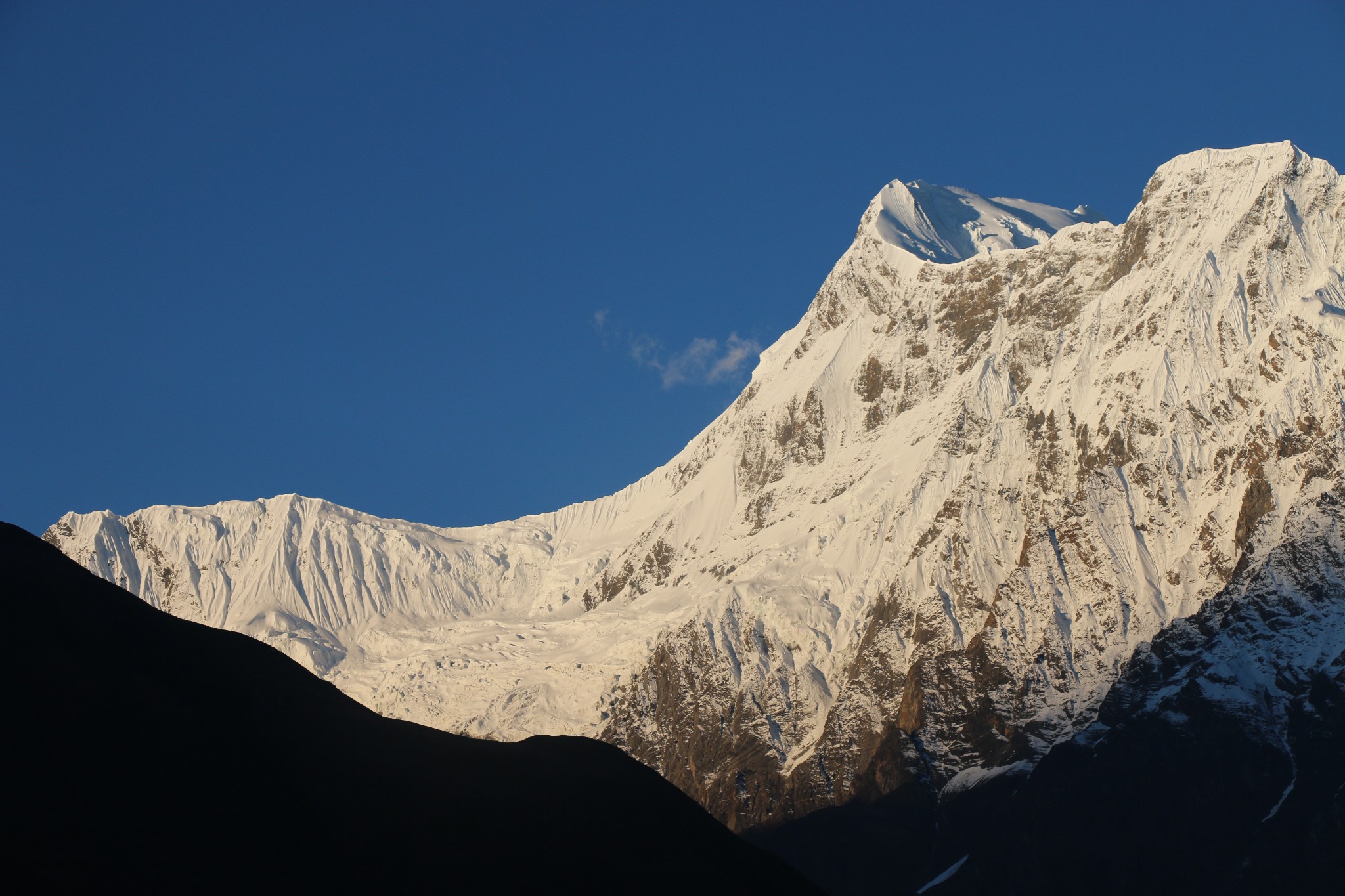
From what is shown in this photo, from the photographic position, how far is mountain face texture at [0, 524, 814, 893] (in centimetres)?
7156

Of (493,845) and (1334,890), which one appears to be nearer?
(493,845)

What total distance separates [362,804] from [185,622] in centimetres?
1947

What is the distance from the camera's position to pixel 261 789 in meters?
81.2

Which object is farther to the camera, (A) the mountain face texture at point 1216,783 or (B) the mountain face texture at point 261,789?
(A) the mountain face texture at point 1216,783

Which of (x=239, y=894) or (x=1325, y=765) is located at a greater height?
(x=1325, y=765)

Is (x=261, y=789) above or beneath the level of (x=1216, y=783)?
beneath

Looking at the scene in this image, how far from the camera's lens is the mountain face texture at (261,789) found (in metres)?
71.6

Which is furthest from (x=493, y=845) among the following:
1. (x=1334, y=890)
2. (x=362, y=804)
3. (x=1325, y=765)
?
(x=1325, y=765)

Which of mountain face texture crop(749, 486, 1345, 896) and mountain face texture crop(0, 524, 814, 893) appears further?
mountain face texture crop(749, 486, 1345, 896)

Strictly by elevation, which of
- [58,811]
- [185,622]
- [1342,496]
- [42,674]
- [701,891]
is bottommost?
[701,891]

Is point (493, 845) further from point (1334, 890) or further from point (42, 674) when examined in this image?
point (1334, 890)

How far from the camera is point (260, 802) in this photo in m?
79.8

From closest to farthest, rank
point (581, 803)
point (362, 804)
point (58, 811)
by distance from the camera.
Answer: point (58, 811) < point (362, 804) < point (581, 803)

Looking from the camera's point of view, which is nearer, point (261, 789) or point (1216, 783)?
point (261, 789)
